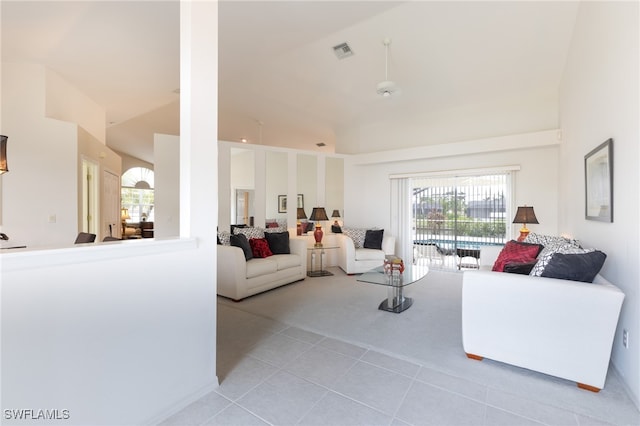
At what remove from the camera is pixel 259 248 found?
171 inches

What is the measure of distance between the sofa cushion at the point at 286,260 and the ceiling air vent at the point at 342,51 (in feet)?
10.6

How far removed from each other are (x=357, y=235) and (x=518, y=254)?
115 inches

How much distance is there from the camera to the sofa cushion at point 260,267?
3840 millimetres

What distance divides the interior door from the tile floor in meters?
4.85

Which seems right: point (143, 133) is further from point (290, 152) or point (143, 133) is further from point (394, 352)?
point (394, 352)

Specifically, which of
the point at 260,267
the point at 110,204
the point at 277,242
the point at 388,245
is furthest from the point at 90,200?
the point at 388,245

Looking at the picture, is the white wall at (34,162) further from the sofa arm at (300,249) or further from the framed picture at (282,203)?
the sofa arm at (300,249)

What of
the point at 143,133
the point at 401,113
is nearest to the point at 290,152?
the point at 401,113

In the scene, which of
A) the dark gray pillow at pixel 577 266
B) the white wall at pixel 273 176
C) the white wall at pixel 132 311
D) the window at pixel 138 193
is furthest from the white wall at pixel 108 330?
the window at pixel 138 193

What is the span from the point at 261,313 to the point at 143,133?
7678mm

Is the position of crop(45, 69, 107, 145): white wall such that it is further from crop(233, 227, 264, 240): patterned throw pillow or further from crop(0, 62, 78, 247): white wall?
crop(233, 227, 264, 240): patterned throw pillow

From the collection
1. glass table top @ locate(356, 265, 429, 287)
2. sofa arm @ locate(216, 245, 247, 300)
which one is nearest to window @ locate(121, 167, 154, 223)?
sofa arm @ locate(216, 245, 247, 300)

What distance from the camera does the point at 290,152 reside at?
18.8ft

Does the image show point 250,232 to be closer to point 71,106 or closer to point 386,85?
point 386,85
